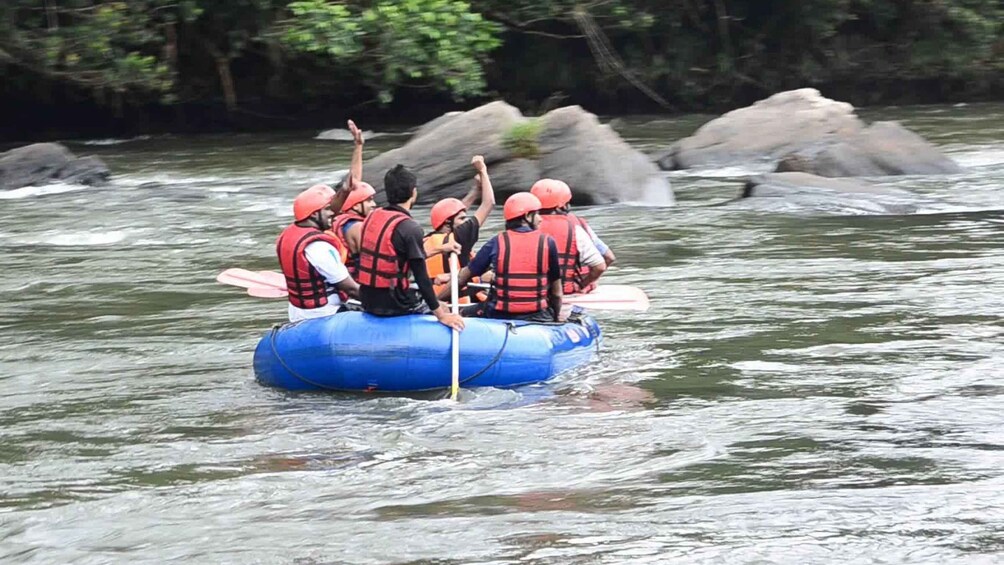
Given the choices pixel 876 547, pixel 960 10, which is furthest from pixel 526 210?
pixel 960 10

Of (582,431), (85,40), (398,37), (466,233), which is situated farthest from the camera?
(398,37)

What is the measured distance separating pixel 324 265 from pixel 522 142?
26.6 feet

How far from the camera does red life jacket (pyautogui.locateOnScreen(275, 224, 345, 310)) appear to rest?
8.46 meters

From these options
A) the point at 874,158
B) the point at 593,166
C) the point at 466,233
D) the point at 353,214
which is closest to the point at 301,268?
the point at 353,214

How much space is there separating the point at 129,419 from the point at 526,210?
2508mm

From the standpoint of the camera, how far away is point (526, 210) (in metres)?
8.53

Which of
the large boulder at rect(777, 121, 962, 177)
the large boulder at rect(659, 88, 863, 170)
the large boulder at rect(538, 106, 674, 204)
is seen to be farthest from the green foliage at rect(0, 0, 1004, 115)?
the large boulder at rect(777, 121, 962, 177)

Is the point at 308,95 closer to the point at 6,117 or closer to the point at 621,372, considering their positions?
the point at 6,117

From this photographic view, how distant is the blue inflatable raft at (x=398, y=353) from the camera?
822 centimetres

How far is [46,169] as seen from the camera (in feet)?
64.9

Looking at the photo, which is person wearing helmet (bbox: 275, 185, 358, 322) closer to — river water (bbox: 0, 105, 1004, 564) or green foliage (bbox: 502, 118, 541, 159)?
river water (bbox: 0, 105, 1004, 564)

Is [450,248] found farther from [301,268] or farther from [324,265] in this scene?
[301,268]

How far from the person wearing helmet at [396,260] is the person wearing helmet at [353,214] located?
2.71ft

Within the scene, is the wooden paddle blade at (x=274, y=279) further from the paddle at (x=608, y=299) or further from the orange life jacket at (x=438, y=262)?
the paddle at (x=608, y=299)
